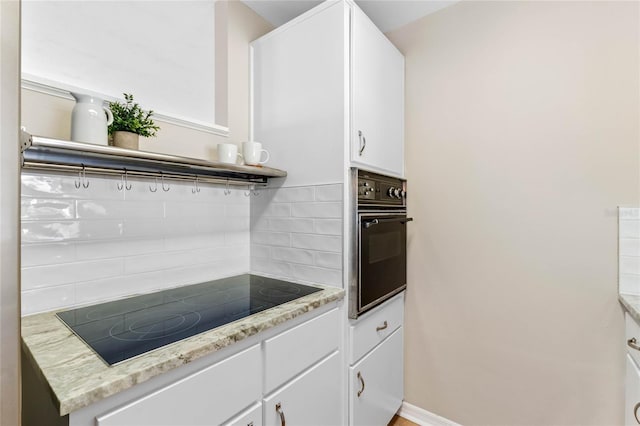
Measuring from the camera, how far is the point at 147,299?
1.21m

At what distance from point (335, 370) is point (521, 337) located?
97cm

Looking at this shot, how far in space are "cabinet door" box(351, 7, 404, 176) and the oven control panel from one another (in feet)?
0.19

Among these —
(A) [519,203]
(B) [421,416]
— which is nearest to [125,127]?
(A) [519,203]

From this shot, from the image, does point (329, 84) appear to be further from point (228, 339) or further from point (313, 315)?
point (228, 339)

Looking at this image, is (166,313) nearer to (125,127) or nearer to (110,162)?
(110,162)

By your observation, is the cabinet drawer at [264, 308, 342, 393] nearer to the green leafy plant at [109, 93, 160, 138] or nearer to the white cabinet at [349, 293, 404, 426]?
the white cabinet at [349, 293, 404, 426]

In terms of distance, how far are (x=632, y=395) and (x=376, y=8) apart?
2.18 metres

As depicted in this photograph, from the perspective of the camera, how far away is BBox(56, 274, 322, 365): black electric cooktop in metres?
0.81

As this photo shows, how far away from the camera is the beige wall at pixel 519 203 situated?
1325 millimetres

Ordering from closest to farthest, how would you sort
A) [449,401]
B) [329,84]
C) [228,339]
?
[228,339] → [329,84] → [449,401]

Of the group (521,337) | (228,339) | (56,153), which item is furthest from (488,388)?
(56,153)

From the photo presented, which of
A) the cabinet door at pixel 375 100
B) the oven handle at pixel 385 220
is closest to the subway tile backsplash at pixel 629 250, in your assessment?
the oven handle at pixel 385 220

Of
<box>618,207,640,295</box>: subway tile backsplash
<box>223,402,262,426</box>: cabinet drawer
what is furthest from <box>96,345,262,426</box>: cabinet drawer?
<box>618,207,640,295</box>: subway tile backsplash

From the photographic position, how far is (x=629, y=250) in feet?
4.18
